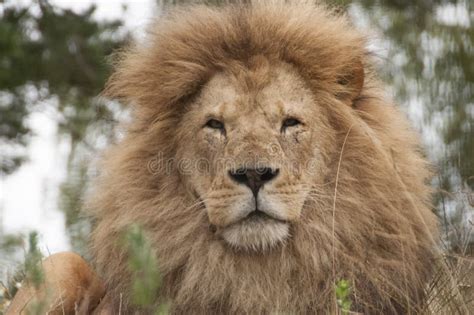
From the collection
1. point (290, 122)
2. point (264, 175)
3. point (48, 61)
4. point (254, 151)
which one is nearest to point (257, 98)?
point (290, 122)

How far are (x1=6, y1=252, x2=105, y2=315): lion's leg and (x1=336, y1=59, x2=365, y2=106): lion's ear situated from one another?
1687 millimetres

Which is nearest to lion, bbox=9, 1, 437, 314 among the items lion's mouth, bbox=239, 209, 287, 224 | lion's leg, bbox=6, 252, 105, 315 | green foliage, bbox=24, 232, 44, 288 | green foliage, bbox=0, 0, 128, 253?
lion's mouth, bbox=239, 209, 287, 224

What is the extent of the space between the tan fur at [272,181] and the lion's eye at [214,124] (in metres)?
0.04

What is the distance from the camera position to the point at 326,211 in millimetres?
4574

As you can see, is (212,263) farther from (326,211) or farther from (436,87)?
(436,87)

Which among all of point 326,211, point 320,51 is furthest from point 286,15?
point 326,211

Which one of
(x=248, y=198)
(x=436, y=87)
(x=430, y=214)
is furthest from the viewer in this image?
(x=436, y=87)

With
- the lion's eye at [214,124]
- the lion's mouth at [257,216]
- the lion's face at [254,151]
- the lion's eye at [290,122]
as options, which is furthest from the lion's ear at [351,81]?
the lion's mouth at [257,216]

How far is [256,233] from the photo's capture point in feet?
14.1

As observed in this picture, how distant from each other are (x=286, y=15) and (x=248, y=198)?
126 cm

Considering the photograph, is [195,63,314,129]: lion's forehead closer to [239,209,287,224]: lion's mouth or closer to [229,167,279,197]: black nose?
[229,167,279,197]: black nose

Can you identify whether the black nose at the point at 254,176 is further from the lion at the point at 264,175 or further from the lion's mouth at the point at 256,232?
the lion's mouth at the point at 256,232

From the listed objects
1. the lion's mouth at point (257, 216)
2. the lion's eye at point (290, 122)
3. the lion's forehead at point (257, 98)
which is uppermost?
the lion's forehead at point (257, 98)

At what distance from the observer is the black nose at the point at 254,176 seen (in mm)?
4230
